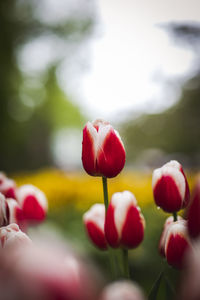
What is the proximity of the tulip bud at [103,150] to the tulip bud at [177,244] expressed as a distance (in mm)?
151

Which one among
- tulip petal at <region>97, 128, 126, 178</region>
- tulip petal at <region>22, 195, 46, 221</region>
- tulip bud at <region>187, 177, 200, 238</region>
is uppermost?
tulip petal at <region>97, 128, 126, 178</region>

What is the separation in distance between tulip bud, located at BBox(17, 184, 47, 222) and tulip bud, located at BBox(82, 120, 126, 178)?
155 mm

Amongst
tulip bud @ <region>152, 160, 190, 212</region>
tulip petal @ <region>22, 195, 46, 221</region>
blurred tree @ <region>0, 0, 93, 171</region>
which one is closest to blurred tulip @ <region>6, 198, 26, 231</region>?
tulip petal @ <region>22, 195, 46, 221</region>

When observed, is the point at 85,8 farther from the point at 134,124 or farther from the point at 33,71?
the point at 134,124

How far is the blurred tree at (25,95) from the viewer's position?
6.97m

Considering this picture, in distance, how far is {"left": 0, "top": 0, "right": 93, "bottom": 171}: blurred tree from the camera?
697 cm

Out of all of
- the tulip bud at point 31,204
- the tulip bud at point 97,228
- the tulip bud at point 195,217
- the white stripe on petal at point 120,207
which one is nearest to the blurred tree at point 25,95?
the tulip bud at point 31,204

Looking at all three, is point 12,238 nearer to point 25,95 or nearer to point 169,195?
point 169,195

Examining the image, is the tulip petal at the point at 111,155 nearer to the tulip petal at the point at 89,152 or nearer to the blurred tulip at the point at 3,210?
the tulip petal at the point at 89,152

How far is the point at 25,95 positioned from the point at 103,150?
8226 millimetres

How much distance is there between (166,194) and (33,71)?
309 inches

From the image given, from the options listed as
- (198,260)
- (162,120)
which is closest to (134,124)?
(162,120)

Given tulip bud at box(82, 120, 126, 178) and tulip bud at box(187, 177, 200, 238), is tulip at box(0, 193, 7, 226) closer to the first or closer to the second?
tulip bud at box(82, 120, 126, 178)

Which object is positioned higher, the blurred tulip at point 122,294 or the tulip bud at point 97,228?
the blurred tulip at point 122,294
